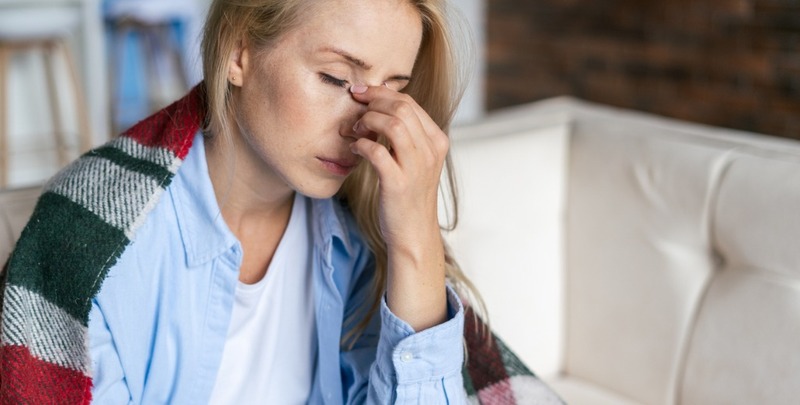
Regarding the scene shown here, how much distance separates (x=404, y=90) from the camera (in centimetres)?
147

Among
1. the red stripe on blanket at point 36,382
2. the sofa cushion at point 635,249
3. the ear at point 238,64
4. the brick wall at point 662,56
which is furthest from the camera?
the brick wall at point 662,56

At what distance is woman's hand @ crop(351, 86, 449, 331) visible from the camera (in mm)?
1250

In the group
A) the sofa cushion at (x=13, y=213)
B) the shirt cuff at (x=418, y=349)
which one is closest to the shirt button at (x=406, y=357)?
the shirt cuff at (x=418, y=349)

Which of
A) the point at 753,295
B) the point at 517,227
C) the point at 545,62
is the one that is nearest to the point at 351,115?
the point at 517,227

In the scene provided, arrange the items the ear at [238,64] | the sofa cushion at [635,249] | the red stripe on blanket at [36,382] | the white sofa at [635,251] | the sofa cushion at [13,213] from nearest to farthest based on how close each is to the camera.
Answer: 1. the red stripe on blanket at [36,382]
2. the ear at [238,64]
3. the sofa cushion at [13,213]
4. the white sofa at [635,251]
5. the sofa cushion at [635,249]

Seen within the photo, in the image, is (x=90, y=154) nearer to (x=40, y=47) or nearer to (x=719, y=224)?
(x=719, y=224)

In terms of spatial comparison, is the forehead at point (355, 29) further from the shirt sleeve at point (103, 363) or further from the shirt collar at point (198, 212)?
the shirt sleeve at point (103, 363)

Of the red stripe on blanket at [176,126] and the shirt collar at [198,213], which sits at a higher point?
the red stripe on blanket at [176,126]

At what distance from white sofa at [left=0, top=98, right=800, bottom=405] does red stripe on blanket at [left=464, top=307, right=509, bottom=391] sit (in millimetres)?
Result: 252

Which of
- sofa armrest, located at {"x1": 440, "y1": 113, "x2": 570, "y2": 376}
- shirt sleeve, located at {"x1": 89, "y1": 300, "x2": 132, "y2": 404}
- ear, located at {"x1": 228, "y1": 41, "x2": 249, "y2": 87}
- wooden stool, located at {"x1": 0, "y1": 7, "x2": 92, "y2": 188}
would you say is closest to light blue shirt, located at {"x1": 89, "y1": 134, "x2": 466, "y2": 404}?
shirt sleeve, located at {"x1": 89, "y1": 300, "x2": 132, "y2": 404}

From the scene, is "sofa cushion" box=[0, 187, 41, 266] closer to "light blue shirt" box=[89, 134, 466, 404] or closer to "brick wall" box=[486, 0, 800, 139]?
"light blue shirt" box=[89, 134, 466, 404]

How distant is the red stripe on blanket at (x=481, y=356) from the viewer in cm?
152

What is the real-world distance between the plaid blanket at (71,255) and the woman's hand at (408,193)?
0.87 ft

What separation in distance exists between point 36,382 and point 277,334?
0.37m
